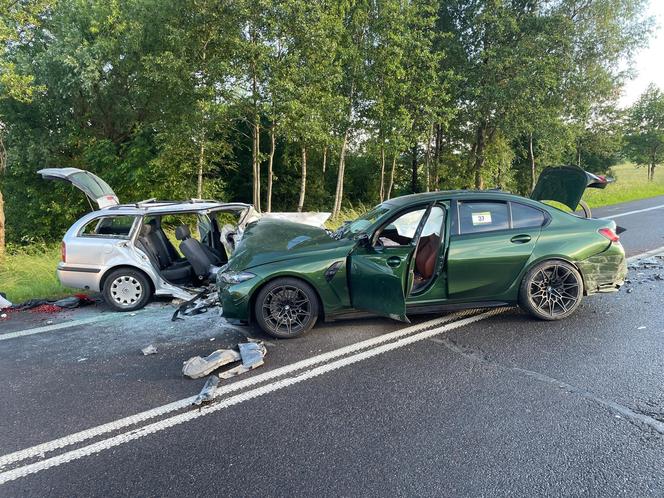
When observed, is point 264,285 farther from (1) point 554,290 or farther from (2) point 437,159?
(2) point 437,159

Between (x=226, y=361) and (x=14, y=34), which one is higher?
(x=14, y=34)

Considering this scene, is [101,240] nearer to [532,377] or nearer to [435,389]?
[435,389]

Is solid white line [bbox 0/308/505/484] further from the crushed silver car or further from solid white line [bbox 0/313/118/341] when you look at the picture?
solid white line [bbox 0/313/118/341]

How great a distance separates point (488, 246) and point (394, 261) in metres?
1.16

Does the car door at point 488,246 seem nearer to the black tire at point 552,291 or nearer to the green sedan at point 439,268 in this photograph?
the green sedan at point 439,268

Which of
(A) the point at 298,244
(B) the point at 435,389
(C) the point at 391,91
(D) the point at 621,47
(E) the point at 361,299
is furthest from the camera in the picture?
(D) the point at 621,47

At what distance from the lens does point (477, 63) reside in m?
19.3

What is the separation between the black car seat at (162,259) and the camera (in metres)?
6.43

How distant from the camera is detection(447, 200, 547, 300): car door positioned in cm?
462

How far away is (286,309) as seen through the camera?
4578 millimetres

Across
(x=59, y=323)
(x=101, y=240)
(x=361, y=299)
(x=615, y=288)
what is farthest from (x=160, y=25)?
(x=615, y=288)

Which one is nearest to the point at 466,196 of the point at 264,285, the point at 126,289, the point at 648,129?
the point at 264,285

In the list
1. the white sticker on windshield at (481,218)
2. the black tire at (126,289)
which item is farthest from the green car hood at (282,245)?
the black tire at (126,289)

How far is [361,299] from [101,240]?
401 centimetres
